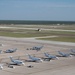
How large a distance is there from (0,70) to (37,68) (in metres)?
7.40

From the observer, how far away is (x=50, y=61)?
5722 centimetres

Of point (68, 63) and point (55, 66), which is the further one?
point (68, 63)

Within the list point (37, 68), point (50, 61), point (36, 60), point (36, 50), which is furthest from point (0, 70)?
point (36, 50)

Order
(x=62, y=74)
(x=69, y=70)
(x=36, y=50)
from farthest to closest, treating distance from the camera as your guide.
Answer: (x=36, y=50) → (x=69, y=70) → (x=62, y=74)

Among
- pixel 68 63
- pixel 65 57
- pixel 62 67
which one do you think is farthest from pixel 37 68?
pixel 65 57

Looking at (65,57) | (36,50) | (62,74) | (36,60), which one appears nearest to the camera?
(62,74)

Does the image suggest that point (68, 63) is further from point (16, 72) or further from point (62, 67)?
point (16, 72)

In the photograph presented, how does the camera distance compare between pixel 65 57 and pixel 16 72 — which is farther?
pixel 65 57

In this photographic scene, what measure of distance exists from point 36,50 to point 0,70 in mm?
31648

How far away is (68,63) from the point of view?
55.6 meters

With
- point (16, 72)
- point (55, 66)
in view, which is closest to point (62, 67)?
point (55, 66)

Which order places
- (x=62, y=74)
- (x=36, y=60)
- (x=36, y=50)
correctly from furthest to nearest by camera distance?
(x=36, y=50), (x=36, y=60), (x=62, y=74)

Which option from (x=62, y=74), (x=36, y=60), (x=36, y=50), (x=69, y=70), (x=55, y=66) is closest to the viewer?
(x=62, y=74)

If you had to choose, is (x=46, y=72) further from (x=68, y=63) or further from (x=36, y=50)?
(x=36, y=50)
